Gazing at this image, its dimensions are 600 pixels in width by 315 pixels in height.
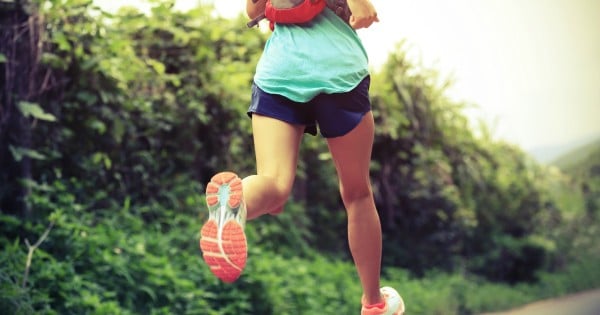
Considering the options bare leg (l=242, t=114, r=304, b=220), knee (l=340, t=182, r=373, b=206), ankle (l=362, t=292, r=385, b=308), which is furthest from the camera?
ankle (l=362, t=292, r=385, b=308)

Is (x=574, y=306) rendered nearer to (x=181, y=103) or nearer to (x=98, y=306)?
(x=181, y=103)

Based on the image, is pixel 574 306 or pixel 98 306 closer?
pixel 98 306

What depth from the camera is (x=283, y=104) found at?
2998 millimetres

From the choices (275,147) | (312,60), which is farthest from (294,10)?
(275,147)

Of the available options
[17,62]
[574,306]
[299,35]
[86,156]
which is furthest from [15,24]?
[574,306]

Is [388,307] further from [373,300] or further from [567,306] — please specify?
[567,306]

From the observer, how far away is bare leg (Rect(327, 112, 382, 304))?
10.2 feet

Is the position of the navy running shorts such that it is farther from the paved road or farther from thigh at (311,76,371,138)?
the paved road

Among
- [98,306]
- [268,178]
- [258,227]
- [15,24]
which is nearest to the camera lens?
[268,178]

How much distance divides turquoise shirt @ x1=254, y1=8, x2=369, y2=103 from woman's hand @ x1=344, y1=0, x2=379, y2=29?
9 centimetres

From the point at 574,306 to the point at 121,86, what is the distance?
18.9ft

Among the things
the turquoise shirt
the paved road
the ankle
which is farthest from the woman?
the paved road

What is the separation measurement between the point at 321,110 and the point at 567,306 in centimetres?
827

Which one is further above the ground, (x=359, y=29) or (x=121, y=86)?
(x=359, y=29)
